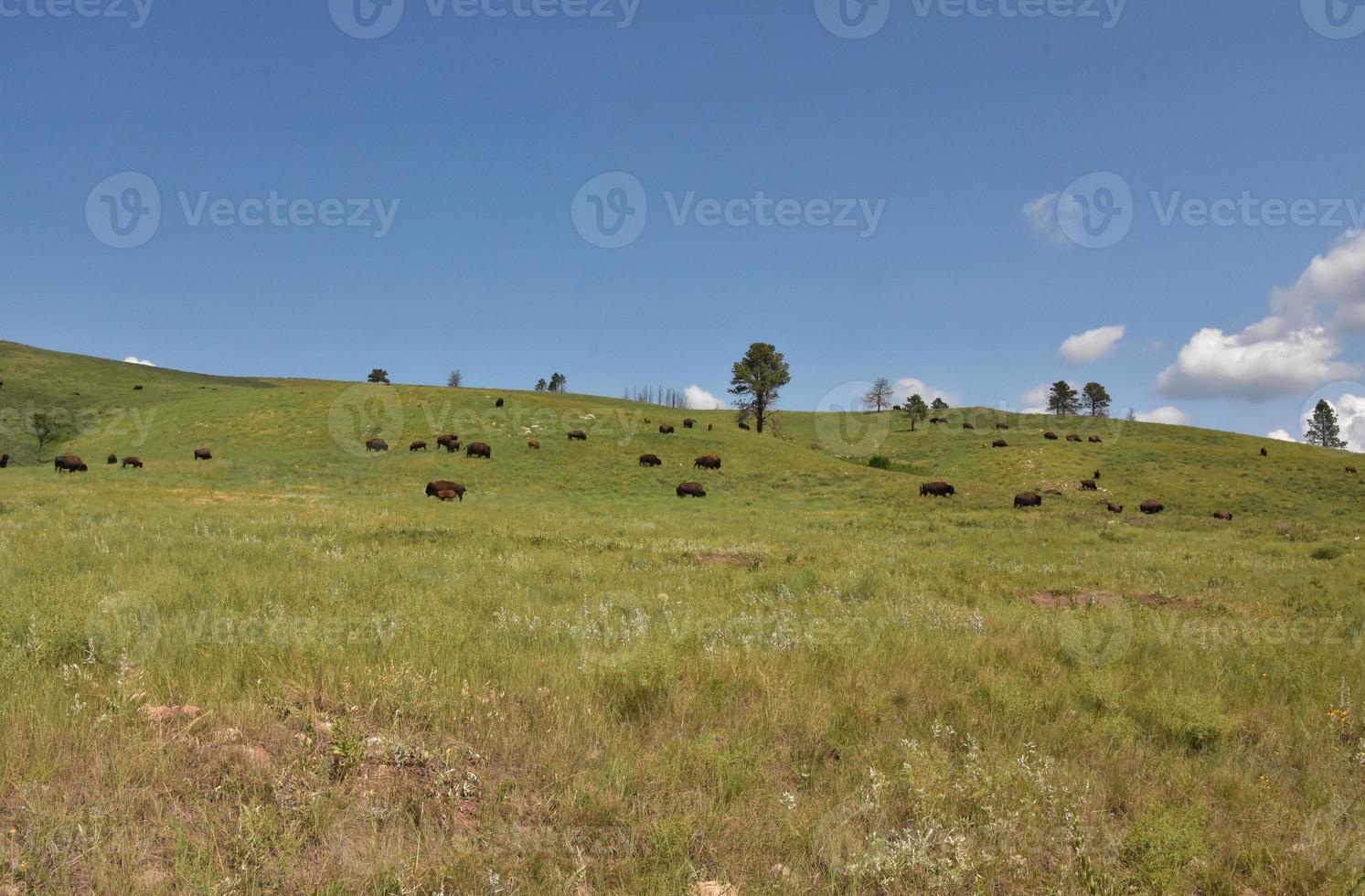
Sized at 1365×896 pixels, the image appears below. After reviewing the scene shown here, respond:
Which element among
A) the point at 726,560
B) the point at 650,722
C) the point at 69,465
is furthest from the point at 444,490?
the point at 650,722

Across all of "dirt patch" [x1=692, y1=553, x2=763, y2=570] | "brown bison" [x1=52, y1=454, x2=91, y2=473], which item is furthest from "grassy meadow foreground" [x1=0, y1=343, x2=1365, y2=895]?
"brown bison" [x1=52, y1=454, x2=91, y2=473]

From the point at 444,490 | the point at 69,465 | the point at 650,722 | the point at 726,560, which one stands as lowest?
the point at 69,465

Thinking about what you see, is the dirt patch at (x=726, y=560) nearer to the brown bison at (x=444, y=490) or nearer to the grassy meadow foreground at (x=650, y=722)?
the grassy meadow foreground at (x=650, y=722)

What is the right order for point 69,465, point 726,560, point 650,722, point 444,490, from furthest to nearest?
point 69,465 → point 444,490 → point 726,560 → point 650,722

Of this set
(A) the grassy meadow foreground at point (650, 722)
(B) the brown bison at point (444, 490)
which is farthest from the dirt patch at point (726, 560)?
(B) the brown bison at point (444, 490)

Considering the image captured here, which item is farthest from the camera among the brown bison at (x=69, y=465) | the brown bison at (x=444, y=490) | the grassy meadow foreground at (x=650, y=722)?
the brown bison at (x=69, y=465)

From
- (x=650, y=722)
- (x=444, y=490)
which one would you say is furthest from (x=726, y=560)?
(x=444, y=490)

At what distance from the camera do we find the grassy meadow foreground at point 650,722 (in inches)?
137

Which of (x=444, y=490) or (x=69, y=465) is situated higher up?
(x=444, y=490)

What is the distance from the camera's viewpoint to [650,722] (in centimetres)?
511

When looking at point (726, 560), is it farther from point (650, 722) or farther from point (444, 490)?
point (444, 490)

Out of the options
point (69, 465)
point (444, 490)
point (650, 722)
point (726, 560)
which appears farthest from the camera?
point (69, 465)

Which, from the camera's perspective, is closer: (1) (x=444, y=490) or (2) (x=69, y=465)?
(1) (x=444, y=490)

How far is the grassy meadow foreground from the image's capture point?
3.48 m
